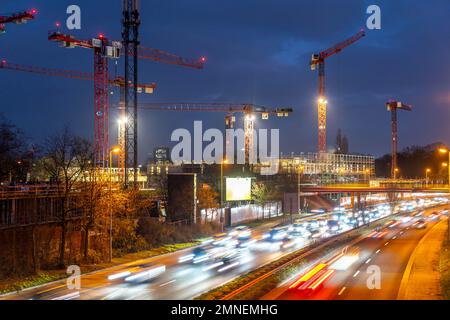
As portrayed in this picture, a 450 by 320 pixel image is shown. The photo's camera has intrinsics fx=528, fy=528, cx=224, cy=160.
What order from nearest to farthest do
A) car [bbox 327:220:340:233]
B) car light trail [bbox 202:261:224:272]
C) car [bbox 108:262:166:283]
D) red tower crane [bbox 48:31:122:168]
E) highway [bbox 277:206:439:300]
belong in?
highway [bbox 277:206:439:300]
car [bbox 108:262:166:283]
car light trail [bbox 202:261:224:272]
car [bbox 327:220:340:233]
red tower crane [bbox 48:31:122:168]

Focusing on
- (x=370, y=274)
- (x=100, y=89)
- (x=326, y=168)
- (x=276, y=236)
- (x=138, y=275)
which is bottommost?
(x=276, y=236)

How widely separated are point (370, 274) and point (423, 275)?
3380 millimetres

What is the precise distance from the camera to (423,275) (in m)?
34.9

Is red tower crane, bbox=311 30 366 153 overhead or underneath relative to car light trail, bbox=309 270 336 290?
overhead

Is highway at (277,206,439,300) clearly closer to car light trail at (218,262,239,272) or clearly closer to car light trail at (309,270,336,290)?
car light trail at (309,270,336,290)

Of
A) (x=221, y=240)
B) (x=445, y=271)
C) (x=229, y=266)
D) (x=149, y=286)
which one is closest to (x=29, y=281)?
(x=149, y=286)

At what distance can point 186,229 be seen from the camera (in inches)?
2368

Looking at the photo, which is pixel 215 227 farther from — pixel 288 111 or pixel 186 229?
pixel 288 111

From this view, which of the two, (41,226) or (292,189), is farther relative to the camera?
(292,189)

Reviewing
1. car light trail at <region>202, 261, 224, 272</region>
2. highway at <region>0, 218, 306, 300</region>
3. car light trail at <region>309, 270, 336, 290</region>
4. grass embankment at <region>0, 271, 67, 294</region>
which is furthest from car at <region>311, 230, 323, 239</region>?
grass embankment at <region>0, 271, 67, 294</region>

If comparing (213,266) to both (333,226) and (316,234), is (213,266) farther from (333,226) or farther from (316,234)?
(333,226)

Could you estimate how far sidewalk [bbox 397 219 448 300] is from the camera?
28406mm

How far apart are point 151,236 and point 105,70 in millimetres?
46255

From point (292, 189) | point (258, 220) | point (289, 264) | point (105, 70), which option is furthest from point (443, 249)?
point (105, 70)
